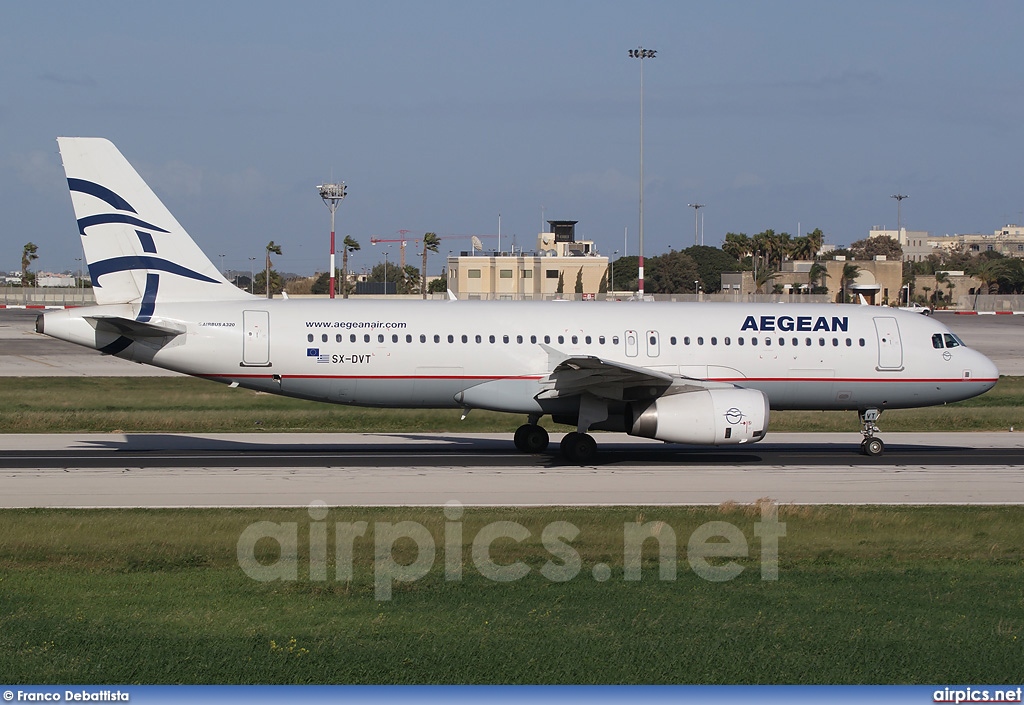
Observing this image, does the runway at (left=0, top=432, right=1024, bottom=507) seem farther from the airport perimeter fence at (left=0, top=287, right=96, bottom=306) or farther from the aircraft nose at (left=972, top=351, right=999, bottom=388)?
the airport perimeter fence at (left=0, top=287, right=96, bottom=306)

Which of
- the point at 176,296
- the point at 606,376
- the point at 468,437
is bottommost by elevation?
the point at 468,437

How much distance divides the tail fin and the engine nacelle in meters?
10.5

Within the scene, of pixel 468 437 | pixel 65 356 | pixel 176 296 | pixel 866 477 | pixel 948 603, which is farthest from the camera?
A: pixel 65 356

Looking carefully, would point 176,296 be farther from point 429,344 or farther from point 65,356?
point 65,356

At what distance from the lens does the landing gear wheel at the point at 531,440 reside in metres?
26.2

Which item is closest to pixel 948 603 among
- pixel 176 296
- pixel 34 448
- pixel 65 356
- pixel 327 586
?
pixel 327 586

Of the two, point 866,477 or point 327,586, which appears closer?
point 327,586

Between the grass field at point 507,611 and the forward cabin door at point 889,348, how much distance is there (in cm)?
979

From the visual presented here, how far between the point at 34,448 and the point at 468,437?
10571 millimetres

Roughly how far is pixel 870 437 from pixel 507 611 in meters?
17.1

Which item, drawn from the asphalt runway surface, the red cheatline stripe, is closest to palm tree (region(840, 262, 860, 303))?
the asphalt runway surface

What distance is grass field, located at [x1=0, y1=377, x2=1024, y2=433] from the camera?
30.9m

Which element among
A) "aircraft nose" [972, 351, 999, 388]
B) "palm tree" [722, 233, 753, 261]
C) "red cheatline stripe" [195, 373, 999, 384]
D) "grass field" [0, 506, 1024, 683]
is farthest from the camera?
"palm tree" [722, 233, 753, 261]

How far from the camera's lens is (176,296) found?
81.4ft
